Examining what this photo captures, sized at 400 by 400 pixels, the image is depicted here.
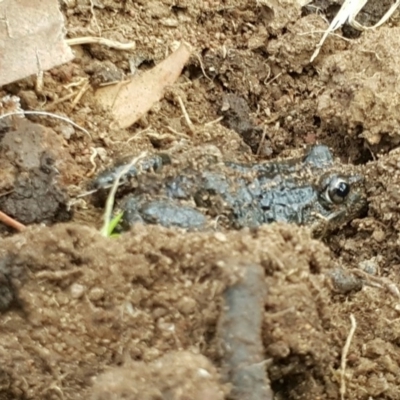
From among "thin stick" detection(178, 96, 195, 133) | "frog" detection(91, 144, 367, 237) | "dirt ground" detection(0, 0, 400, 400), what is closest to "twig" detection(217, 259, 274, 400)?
"dirt ground" detection(0, 0, 400, 400)

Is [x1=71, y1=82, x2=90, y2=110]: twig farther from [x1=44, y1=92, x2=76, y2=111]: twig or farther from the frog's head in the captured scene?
the frog's head

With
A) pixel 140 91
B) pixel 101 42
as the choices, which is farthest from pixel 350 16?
pixel 101 42

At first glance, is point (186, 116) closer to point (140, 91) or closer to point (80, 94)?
point (140, 91)

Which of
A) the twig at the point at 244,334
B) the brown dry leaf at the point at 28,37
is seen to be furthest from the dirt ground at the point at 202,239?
the brown dry leaf at the point at 28,37

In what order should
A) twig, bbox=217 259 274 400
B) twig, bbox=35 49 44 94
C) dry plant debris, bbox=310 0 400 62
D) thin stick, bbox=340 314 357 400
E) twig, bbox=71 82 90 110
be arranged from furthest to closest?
dry plant debris, bbox=310 0 400 62, twig, bbox=71 82 90 110, twig, bbox=35 49 44 94, thin stick, bbox=340 314 357 400, twig, bbox=217 259 274 400

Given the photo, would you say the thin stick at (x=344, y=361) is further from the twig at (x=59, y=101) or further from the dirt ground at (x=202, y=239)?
the twig at (x=59, y=101)

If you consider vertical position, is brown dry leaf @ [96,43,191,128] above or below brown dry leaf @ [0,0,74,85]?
below

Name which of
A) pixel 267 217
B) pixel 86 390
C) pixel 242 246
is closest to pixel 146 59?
pixel 267 217

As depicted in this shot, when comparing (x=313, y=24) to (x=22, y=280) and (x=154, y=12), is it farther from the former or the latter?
(x=22, y=280)
